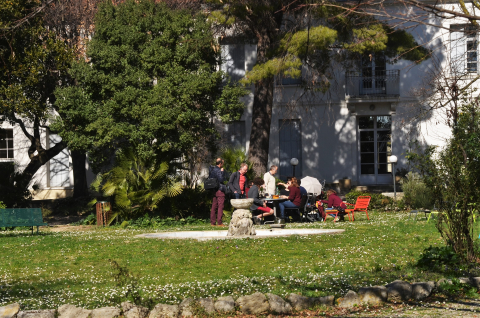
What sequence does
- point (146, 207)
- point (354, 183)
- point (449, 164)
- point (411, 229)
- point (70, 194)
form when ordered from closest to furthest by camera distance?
point (449, 164) → point (411, 229) → point (146, 207) → point (354, 183) → point (70, 194)

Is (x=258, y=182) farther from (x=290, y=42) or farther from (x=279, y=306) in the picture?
(x=279, y=306)

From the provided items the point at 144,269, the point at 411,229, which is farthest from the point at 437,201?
the point at 411,229

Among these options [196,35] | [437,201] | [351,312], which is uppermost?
[196,35]

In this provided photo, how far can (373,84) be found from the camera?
28656mm

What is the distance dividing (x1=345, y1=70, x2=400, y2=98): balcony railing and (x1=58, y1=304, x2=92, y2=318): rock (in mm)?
23186

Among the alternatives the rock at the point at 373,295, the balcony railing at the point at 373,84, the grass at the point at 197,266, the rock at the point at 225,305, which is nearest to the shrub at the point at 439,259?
the grass at the point at 197,266

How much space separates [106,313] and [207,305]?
106 cm

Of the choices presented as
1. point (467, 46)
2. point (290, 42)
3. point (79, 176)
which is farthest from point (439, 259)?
point (79, 176)

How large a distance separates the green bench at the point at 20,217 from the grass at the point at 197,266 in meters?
0.92

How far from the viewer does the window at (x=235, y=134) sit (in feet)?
94.7

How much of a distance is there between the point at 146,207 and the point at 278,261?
9868mm

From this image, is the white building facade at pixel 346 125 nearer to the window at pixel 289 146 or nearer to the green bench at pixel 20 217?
the window at pixel 289 146

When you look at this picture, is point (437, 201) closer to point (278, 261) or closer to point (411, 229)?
point (278, 261)

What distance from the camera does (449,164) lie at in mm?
8664
